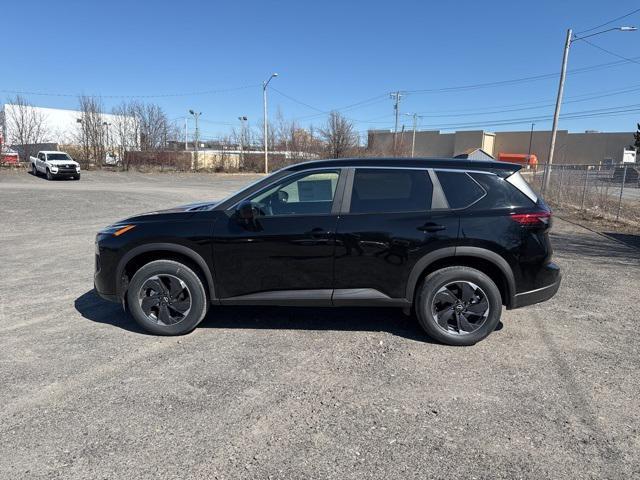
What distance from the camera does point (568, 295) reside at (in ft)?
19.8

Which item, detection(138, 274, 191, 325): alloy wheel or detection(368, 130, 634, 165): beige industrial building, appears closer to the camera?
detection(138, 274, 191, 325): alloy wheel

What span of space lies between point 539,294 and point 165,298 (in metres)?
3.61

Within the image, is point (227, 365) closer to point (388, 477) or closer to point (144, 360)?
point (144, 360)

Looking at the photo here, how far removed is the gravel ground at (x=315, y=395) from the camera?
2.71 meters

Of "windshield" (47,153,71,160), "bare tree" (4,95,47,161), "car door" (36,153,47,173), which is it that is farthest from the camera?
"bare tree" (4,95,47,161)

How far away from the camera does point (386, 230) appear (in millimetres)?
4238

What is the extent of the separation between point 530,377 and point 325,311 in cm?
231

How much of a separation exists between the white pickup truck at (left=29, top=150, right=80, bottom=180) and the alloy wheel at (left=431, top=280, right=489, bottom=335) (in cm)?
3353

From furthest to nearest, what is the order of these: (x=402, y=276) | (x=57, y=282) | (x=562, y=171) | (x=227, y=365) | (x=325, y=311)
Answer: (x=562, y=171)
(x=57, y=282)
(x=325, y=311)
(x=402, y=276)
(x=227, y=365)

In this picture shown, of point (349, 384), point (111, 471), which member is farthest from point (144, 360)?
point (349, 384)

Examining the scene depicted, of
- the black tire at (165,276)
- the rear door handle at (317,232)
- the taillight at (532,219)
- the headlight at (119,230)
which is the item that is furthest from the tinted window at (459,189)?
the headlight at (119,230)

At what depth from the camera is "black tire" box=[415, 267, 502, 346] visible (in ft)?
14.0

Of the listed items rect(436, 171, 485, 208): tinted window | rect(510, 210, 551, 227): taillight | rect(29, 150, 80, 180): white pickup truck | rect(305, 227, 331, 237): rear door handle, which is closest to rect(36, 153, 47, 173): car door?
rect(29, 150, 80, 180): white pickup truck

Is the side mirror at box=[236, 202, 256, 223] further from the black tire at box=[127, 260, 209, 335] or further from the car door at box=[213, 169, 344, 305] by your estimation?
the black tire at box=[127, 260, 209, 335]
